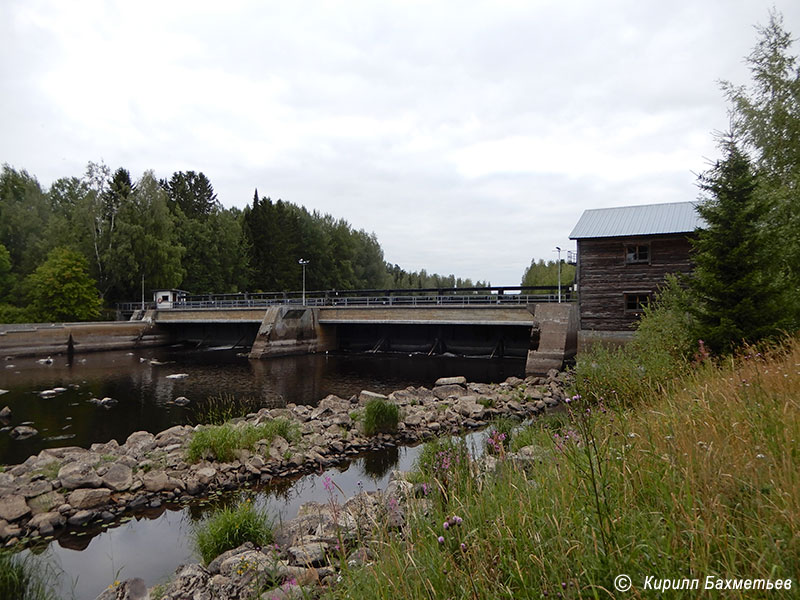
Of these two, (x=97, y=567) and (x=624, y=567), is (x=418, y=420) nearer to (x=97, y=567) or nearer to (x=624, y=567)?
(x=97, y=567)

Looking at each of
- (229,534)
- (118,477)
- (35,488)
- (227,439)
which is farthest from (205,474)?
(229,534)

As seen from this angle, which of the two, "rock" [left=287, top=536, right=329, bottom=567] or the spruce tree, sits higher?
the spruce tree

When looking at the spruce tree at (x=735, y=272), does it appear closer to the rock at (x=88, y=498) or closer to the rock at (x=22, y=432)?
the rock at (x=88, y=498)

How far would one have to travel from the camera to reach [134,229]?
4950 centimetres

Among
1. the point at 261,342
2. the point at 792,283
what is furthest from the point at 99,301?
the point at 792,283

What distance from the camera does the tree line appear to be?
45781 mm

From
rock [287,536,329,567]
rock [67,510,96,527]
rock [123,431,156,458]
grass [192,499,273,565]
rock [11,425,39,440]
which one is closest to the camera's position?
rock [287,536,329,567]

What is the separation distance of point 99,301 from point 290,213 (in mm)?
32296

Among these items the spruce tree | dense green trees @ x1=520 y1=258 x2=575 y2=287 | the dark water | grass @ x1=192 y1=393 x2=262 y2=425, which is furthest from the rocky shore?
dense green trees @ x1=520 y1=258 x2=575 y2=287

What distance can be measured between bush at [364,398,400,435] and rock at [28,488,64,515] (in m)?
7.06

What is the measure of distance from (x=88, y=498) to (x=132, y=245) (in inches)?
1876

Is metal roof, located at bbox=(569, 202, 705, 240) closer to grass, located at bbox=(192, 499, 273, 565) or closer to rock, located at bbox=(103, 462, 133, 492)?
rock, located at bbox=(103, 462, 133, 492)

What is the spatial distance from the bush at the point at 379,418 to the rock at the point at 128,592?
813 centimetres

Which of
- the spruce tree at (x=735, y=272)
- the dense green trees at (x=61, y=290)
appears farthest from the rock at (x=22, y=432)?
the dense green trees at (x=61, y=290)
